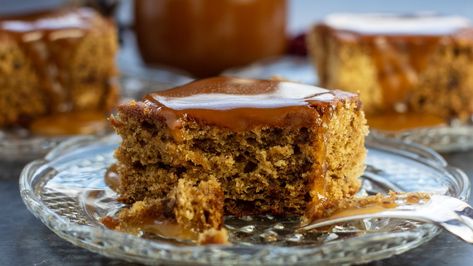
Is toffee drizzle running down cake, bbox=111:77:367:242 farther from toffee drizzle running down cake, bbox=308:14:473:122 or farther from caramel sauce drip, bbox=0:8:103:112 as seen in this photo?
caramel sauce drip, bbox=0:8:103:112

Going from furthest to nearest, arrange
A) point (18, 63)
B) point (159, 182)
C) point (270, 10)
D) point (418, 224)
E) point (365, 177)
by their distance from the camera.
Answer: point (270, 10) → point (18, 63) → point (365, 177) → point (159, 182) → point (418, 224)

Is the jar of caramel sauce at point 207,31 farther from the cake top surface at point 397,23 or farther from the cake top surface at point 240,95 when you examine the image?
the cake top surface at point 240,95

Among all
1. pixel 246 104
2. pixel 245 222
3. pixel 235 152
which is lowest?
pixel 245 222

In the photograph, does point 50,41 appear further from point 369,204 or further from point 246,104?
point 369,204

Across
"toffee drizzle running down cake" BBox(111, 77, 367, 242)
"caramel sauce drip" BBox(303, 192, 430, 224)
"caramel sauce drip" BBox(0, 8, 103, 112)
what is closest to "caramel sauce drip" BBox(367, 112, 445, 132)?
"toffee drizzle running down cake" BBox(111, 77, 367, 242)

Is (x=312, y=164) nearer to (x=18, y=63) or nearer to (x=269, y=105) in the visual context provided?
(x=269, y=105)

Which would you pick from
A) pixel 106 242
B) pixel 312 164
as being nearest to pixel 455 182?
pixel 312 164

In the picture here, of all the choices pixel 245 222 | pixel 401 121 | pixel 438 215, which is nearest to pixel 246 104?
pixel 245 222
